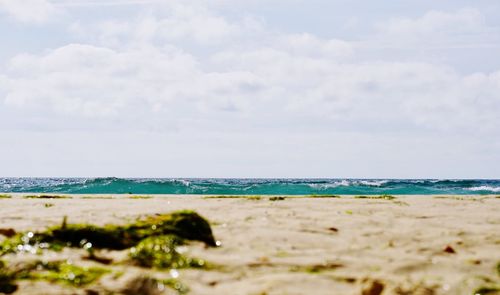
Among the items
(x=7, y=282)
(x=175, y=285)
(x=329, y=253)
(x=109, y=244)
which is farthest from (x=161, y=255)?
(x=329, y=253)

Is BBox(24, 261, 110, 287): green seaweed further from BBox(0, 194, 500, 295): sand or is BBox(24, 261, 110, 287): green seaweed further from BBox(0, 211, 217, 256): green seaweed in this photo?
BBox(0, 211, 217, 256): green seaweed

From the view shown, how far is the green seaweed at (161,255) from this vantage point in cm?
345

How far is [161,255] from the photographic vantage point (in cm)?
365

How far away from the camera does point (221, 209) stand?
662 cm

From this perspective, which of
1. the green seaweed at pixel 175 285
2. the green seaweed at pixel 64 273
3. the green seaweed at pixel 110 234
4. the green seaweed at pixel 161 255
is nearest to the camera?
the green seaweed at pixel 175 285

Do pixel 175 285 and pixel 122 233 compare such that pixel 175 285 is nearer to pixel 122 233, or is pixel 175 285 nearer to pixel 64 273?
pixel 64 273

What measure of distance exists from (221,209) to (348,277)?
11.8 ft

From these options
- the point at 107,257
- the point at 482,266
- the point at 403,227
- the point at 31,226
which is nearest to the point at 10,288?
the point at 107,257

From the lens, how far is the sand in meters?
3.00

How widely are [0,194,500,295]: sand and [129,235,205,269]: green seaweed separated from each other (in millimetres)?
118

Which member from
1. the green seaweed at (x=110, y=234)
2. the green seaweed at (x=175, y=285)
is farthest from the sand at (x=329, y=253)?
the green seaweed at (x=110, y=234)

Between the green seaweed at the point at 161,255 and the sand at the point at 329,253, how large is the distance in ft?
0.39

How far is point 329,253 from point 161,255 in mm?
1245

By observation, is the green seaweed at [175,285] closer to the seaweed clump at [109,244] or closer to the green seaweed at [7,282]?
the seaweed clump at [109,244]
